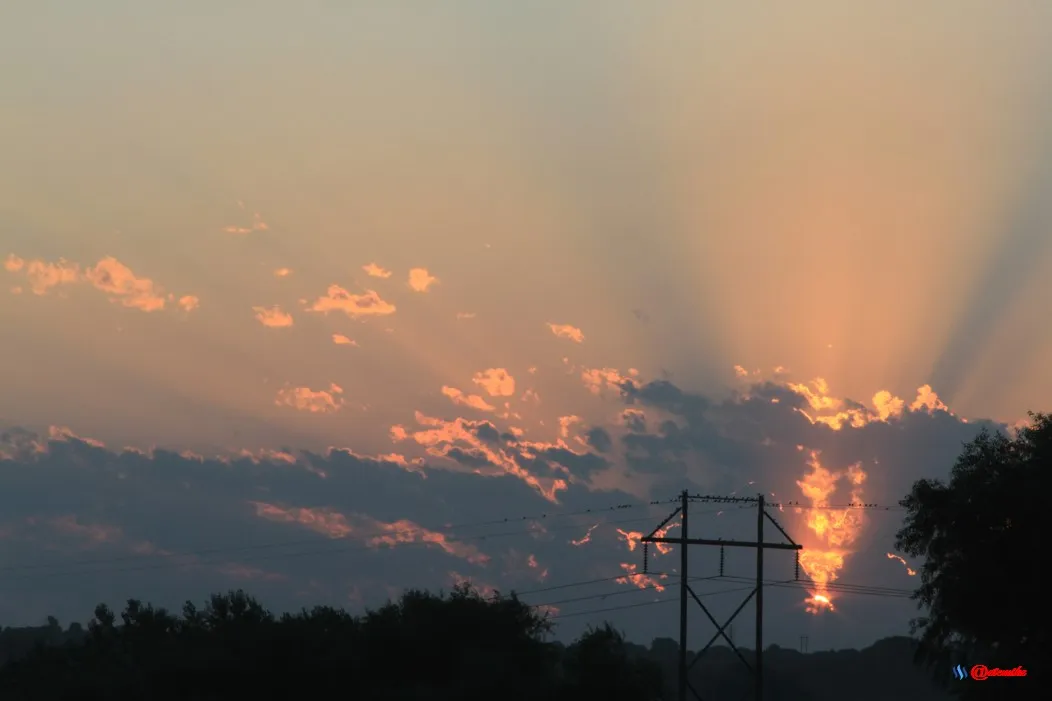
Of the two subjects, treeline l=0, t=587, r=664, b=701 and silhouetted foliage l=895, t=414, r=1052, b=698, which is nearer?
silhouetted foliage l=895, t=414, r=1052, b=698

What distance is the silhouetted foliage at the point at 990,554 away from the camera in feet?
194

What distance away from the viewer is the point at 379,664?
82188 mm

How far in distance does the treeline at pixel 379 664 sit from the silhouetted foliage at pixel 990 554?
2076cm

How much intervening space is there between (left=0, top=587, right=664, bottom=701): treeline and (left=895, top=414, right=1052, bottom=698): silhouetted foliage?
20756 mm

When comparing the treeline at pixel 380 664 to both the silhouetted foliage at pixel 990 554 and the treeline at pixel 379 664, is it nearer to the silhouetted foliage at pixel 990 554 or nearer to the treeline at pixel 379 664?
the treeline at pixel 379 664

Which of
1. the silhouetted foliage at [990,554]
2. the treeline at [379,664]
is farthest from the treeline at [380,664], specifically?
the silhouetted foliage at [990,554]

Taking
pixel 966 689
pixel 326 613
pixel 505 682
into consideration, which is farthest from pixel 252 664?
pixel 966 689

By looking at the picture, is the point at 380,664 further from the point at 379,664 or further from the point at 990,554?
the point at 990,554

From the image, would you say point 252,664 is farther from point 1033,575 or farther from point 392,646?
point 1033,575

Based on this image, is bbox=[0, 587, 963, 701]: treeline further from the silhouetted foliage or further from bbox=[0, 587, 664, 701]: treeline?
the silhouetted foliage

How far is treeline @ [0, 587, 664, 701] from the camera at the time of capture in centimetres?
7556

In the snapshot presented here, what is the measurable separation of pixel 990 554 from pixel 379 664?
39.5 m

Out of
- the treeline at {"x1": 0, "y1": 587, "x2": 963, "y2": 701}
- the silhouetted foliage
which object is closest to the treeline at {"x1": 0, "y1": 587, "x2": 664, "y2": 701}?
the treeline at {"x1": 0, "y1": 587, "x2": 963, "y2": 701}

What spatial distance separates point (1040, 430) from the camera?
63875 millimetres
